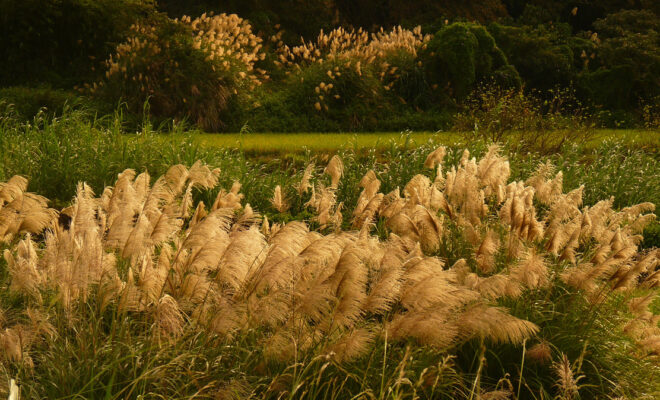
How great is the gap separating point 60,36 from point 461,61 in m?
9.29

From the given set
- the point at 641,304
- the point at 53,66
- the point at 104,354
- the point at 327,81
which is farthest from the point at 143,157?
the point at 53,66

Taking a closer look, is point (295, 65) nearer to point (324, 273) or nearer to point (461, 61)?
point (461, 61)

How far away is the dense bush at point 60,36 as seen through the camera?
56.8ft

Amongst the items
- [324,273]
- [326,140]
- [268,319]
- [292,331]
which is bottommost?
[326,140]

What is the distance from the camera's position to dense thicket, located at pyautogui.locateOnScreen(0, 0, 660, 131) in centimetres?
1483

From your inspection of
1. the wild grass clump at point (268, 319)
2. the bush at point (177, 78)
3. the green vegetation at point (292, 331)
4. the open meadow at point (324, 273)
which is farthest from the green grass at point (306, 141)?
the wild grass clump at point (268, 319)

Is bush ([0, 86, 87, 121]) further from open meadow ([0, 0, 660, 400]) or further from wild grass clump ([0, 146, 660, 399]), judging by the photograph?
wild grass clump ([0, 146, 660, 399])

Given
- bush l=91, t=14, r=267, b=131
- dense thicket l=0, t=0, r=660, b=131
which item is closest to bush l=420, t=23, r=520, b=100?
dense thicket l=0, t=0, r=660, b=131

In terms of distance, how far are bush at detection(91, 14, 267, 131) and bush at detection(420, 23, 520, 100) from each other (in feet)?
13.8

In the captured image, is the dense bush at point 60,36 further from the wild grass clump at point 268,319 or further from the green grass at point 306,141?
the wild grass clump at point 268,319

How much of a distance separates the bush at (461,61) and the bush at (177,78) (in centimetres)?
421

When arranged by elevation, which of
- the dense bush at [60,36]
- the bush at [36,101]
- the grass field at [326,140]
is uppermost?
the dense bush at [60,36]

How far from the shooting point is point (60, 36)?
1816cm

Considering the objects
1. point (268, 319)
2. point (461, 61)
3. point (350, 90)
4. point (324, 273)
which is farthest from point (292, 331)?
point (461, 61)
